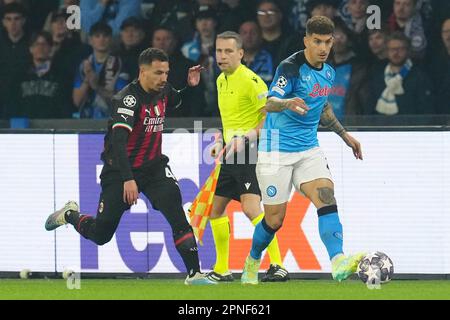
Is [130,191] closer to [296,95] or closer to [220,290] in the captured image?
[220,290]

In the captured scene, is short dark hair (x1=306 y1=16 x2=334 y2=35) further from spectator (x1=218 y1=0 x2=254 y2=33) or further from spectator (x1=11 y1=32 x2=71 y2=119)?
spectator (x1=11 y1=32 x2=71 y2=119)

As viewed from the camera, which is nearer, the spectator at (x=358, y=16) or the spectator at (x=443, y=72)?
the spectator at (x=443, y=72)

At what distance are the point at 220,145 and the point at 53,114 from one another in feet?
9.97

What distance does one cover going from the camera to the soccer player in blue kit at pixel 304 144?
11.7 metres

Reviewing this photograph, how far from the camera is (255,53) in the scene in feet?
49.5

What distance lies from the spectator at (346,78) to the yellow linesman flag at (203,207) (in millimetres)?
2099

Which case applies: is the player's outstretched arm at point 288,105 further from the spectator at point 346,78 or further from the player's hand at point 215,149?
the spectator at point 346,78

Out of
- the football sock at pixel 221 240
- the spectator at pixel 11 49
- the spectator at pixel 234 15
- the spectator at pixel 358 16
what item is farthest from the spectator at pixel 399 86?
the spectator at pixel 11 49

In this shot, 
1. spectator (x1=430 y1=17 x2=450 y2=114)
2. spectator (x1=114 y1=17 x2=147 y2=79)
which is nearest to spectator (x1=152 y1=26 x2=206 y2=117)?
spectator (x1=114 y1=17 x2=147 y2=79)

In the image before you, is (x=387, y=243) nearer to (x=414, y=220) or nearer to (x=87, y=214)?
(x=414, y=220)

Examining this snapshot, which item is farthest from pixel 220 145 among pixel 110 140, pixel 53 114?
pixel 53 114

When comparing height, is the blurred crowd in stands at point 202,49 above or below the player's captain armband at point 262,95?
above

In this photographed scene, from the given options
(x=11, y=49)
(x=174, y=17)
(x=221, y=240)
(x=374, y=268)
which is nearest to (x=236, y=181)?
(x=221, y=240)

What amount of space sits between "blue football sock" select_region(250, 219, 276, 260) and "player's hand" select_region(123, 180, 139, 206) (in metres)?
1.15
